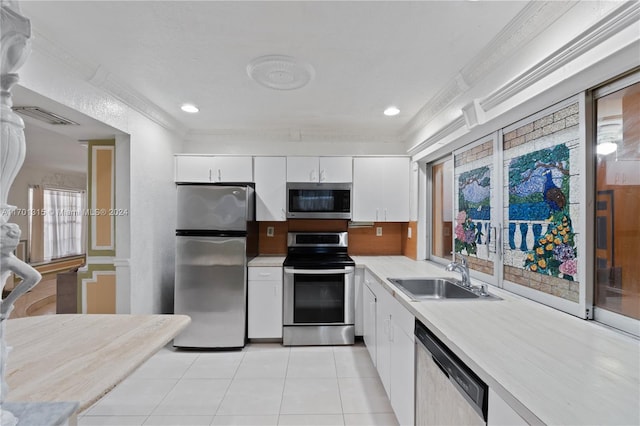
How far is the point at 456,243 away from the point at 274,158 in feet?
6.90

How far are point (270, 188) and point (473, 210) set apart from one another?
6.88 ft

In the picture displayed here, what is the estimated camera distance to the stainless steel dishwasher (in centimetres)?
101

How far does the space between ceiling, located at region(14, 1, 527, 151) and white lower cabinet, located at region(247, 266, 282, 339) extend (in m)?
1.76

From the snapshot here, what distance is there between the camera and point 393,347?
78.0 inches

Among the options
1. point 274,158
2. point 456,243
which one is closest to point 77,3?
point 274,158

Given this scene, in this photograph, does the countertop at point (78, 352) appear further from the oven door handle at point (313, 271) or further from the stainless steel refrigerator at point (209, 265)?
the oven door handle at point (313, 271)

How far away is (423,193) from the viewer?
3371 mm

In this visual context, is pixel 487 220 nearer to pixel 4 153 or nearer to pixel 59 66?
pixel 4 153

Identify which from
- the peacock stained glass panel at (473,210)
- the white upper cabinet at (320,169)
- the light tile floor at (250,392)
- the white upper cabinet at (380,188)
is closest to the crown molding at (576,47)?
the peacock stained glass panel at (473,210)

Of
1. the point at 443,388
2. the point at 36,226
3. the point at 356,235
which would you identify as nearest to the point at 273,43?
the point at 443,388

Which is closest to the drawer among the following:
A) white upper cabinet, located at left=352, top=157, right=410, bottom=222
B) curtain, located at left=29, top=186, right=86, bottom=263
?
white upper cabinet, located at left=352, top=157, right=410, bottom=222

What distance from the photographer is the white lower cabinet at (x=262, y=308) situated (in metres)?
3.13

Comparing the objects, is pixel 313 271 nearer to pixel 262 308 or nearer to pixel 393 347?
pixel 262 308

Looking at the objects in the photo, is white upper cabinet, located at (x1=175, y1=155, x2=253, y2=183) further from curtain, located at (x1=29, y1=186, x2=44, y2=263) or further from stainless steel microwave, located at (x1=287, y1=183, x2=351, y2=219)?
curtain, located at (x1=29, y1=186, x2=44, y2=263)
